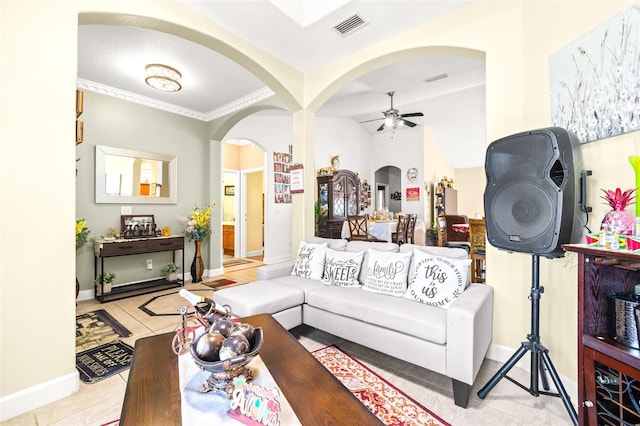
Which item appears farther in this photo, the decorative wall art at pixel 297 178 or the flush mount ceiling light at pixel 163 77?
the decorative wall art at pixel 297 178

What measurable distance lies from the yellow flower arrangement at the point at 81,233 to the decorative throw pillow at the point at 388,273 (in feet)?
11.2

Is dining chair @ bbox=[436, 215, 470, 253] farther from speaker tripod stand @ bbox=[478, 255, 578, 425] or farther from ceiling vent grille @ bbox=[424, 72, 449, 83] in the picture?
speaker tripod stand @ bbox=[478, 255, 578, 425]

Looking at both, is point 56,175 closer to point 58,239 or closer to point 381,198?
point 58,239

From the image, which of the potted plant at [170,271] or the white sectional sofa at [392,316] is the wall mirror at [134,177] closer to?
the potted plant at [170,271]

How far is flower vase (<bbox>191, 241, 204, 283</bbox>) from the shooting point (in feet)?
15.2

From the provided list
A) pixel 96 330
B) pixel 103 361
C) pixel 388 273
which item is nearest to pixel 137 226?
pixel 96 330

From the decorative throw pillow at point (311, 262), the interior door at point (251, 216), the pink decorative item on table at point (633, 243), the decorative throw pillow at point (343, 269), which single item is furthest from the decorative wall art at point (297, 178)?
the interior door at point (251, 216)

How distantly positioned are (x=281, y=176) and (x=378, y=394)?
4.89m

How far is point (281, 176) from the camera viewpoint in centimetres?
611

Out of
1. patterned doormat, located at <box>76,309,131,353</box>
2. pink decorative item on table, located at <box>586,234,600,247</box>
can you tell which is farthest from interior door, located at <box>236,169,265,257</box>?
pink decorative item on table, located at <box>586,234,600,247</box>

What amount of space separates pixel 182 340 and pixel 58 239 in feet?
3.88

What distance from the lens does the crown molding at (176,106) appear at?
3768mm

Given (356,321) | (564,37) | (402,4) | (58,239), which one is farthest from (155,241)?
(564,37)

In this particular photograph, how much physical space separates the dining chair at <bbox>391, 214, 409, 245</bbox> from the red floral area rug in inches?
147
